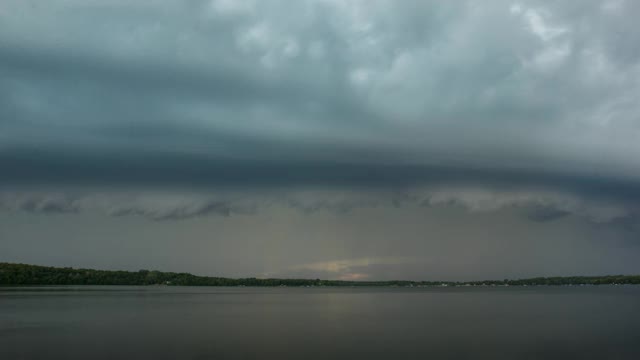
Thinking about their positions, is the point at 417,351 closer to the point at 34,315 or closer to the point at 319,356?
the point at 319,356

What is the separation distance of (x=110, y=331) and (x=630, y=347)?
160ft

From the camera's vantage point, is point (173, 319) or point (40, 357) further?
point (173, 319)

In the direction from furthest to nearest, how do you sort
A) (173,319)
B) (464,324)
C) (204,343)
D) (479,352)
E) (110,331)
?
(173,319) < (464,324) < (110,331) < (204,343) < (479,352)

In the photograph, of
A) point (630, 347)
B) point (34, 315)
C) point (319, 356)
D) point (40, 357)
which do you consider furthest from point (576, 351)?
point (34, 315)

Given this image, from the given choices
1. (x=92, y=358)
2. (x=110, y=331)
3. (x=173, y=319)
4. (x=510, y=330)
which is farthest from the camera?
(x=173, y=319)

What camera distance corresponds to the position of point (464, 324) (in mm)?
71375

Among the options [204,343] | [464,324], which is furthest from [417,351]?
[464,324]

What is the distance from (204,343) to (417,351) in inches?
705

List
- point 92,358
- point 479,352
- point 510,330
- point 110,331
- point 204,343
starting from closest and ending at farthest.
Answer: point 92,358 < point 479,352 < point 204,343 < point 110,331 < point 510,330

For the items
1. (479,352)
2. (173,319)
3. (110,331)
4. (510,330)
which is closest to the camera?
(479,352)

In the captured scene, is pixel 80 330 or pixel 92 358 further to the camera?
pixel 80 330

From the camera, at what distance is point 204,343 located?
49125 millimetres

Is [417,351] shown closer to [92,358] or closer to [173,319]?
[92,358]

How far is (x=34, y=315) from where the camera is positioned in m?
79.9
